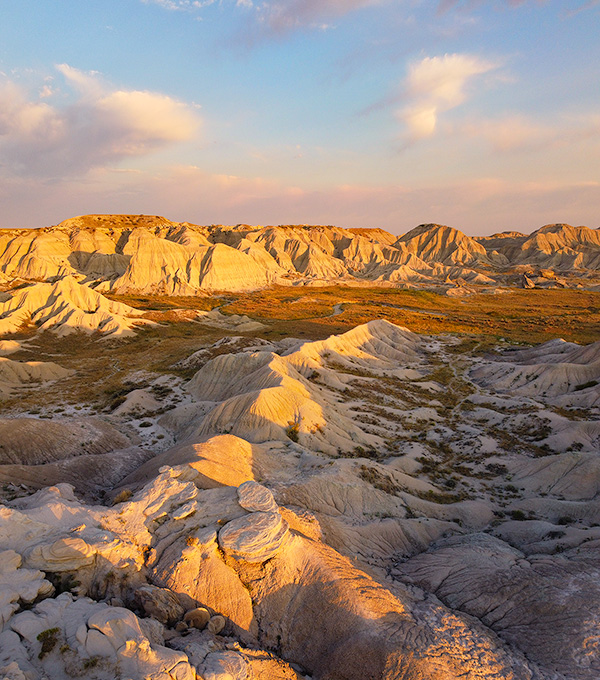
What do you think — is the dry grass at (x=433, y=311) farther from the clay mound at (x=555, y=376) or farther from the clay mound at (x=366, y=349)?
the clay mound at (x=555, y=376)

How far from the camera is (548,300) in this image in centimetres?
10125

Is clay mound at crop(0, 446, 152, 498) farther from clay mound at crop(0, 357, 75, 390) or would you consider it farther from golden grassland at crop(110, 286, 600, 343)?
golden grassland at crop(110, 286, 600, 343)

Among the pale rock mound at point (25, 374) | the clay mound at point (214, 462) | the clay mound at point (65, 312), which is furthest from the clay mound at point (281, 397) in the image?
the clay mound at point (65, 312)

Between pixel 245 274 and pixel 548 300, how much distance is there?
8510 cm

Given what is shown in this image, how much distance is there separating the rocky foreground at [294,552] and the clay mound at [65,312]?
131 ft

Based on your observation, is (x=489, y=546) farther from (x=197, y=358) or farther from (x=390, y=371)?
(x=197, y=358)

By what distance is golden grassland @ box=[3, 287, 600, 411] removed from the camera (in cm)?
4191

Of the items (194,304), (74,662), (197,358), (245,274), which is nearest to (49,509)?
(74,662)

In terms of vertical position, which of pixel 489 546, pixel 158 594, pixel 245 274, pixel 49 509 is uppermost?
pixel 245 274

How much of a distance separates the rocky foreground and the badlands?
0.18 ft

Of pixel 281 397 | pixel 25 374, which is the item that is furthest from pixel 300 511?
pixel 25 374

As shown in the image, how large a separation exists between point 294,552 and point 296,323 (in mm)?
61812

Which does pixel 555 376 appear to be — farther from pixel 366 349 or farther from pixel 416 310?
pixel 416 310

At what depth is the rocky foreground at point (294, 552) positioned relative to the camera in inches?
351
